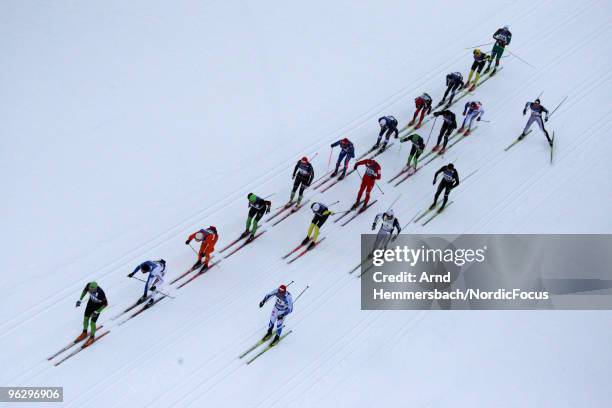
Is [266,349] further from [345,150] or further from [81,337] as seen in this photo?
[345,150]

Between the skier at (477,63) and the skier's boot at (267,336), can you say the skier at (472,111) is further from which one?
the skier's boot at (267,336)

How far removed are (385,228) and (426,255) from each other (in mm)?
1347

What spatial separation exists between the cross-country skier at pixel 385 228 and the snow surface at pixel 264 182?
2.16ft

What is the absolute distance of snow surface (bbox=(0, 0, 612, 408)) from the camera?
1522 centimetres

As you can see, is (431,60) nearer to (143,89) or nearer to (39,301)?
(143,89)

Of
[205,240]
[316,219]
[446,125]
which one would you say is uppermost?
[446,125]

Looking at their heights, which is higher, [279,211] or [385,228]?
[279,211]

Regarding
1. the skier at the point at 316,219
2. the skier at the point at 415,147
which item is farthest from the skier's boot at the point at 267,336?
the skier at the point at 415,147

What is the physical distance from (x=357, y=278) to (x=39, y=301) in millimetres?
6844

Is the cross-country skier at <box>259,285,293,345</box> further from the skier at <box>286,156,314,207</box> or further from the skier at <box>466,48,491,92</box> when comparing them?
the skier at <box>466,48,491,92</box>

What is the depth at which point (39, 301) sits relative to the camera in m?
16.1

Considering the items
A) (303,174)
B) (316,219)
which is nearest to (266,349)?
(316,219)

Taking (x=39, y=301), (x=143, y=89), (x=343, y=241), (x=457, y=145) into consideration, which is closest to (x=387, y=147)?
(x=457, y=145)

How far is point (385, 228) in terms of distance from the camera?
673 inches
